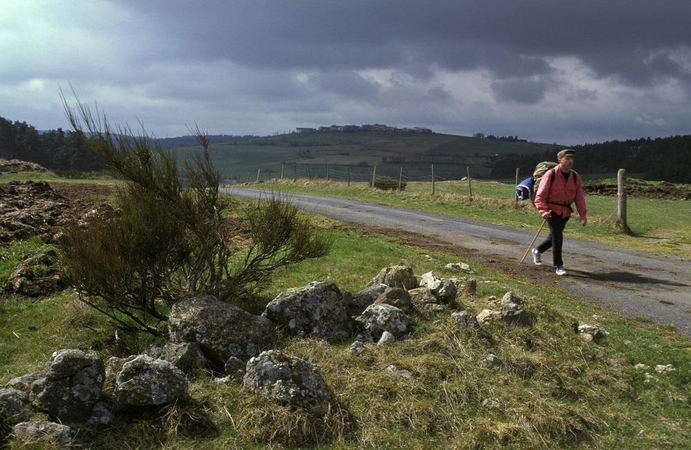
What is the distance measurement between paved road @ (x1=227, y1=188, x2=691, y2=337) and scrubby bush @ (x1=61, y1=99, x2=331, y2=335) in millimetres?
675

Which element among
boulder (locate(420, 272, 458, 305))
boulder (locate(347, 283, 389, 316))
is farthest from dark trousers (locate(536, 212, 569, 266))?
boulder (locate(347, 283, 389, 316))

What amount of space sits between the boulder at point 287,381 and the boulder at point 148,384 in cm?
65

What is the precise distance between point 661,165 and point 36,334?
71.0 m

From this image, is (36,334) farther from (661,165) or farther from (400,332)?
(661,165)

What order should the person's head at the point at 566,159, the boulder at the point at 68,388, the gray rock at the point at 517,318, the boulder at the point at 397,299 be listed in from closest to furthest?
the boulder at the point at 68,388 < the gray rock at the point at 517,318 < the boulder at the point at 397,299 < the person's head at the point at 566,159

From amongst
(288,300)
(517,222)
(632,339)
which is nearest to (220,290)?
(288,300)

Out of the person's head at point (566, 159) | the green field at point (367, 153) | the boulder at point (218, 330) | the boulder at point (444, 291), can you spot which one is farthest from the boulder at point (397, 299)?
the green field at point (367, 153)

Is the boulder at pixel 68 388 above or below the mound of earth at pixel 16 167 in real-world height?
below

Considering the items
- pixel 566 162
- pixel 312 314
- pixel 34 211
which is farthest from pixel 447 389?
pixel 34 211

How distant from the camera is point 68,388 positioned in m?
4.67

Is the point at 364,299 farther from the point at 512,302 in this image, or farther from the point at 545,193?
the point at 545,193

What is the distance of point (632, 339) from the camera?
7.14 meters

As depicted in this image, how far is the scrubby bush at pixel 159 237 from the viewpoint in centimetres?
649

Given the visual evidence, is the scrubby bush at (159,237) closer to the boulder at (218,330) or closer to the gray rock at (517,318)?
the boulder at (218,330)
